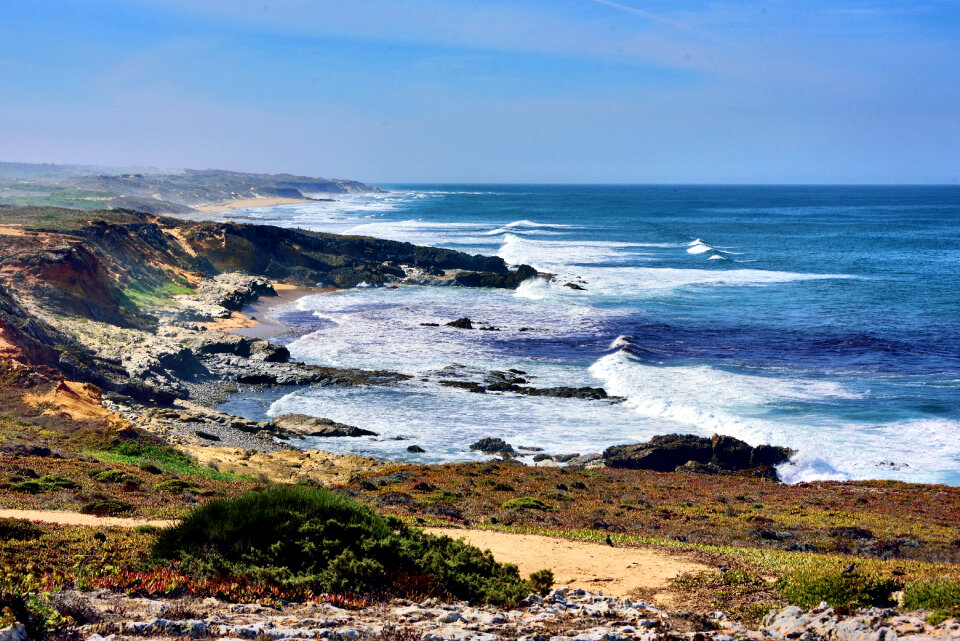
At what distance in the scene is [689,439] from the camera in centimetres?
2441

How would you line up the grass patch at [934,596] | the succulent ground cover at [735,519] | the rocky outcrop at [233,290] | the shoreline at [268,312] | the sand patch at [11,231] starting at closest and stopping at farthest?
the grass patch at [934,596] → the succulent ground cover at [735,519] → the shoreline at [268,312] → the sand patch at [11,231] → the rocky outcrop at [233,290]

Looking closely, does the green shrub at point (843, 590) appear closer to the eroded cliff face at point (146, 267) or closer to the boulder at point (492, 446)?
the boulder at point (492, 446)

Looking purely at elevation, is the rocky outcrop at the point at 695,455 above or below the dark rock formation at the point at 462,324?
below

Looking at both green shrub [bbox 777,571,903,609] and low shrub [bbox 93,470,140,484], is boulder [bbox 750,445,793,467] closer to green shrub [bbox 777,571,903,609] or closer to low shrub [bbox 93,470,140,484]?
green shrub [bbox 777,571,903,609]

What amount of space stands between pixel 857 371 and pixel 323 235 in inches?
2015

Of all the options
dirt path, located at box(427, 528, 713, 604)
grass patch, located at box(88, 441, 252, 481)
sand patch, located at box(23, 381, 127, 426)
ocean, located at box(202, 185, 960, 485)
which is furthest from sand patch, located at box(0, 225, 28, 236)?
dirt path, located at box(427, 528, 713, 604)

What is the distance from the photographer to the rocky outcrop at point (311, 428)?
25.3m

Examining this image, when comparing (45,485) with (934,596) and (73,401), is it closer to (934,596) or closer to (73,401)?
(73,401)

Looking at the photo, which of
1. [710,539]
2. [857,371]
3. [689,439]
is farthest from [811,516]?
[857,371]

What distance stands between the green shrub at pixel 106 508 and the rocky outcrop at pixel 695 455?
46.4 feet

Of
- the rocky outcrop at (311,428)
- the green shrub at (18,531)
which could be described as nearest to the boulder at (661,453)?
the rocky outcrop at (311,428)

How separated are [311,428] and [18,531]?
1550 centimetres

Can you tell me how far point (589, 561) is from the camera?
477 inches

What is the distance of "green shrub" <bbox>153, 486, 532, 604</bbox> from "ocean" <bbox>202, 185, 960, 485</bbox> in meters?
12.8
